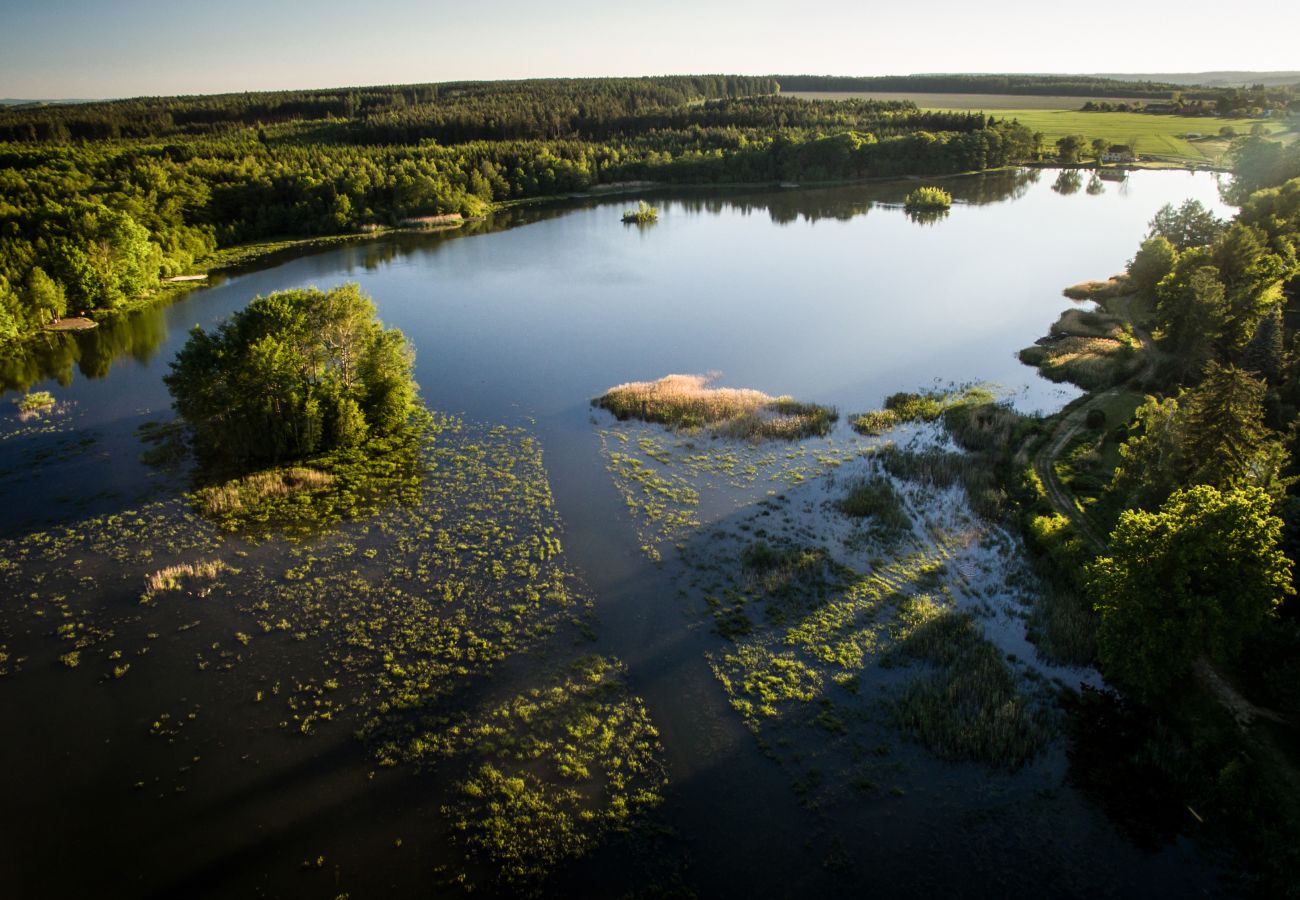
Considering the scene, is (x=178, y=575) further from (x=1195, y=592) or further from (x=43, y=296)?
(x=43, y=296)

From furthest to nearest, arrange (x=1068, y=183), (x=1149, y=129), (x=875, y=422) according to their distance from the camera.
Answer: (x=1149, y=129), (x=1068, y=183), (x=875, y=422)

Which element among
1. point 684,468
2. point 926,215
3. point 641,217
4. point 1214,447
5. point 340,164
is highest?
point 340,164

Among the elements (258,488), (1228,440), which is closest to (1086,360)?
(1228,440)

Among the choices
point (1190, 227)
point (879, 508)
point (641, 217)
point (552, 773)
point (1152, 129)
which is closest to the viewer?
point (552, 773)

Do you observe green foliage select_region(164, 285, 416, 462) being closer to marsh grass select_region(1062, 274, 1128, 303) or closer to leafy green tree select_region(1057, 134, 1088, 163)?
marsh grass select_region(1062, 274, 1128, 303)

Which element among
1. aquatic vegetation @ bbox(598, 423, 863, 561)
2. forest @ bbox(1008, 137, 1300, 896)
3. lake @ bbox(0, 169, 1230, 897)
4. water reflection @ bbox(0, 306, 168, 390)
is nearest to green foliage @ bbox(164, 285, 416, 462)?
lake @ bbox(0, 169, 1230, 897)

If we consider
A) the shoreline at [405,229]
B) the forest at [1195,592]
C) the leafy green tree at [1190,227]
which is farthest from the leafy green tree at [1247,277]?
the shoreline at [405,229]

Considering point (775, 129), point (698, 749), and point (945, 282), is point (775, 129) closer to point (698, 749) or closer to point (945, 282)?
point (945, 282)
